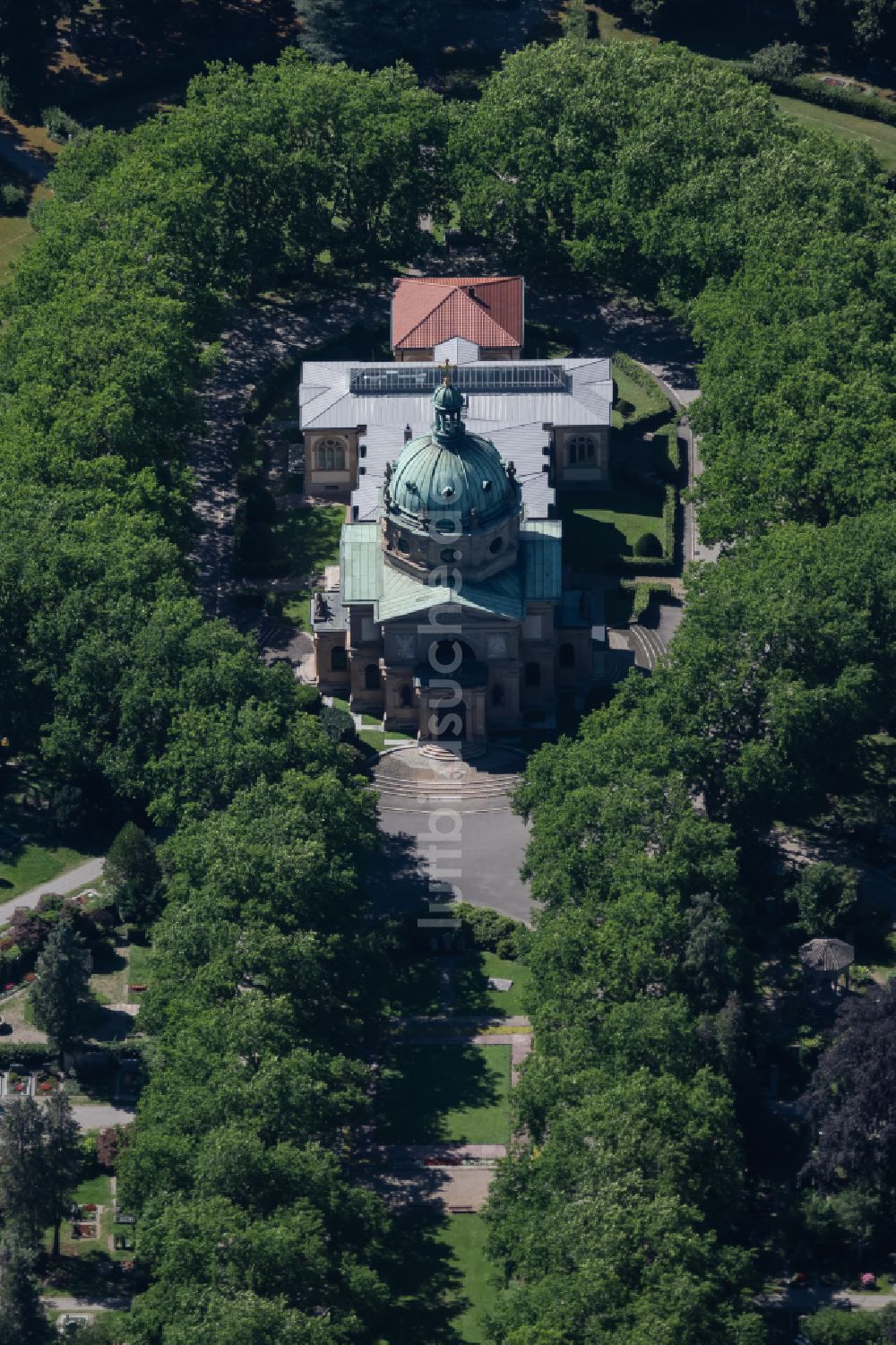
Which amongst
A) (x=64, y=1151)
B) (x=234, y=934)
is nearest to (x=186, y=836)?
(x=234, y=934)

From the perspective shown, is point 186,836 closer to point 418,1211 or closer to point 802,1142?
point 418,1211

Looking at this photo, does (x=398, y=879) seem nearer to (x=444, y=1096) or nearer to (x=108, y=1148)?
(x=444, y=1096)

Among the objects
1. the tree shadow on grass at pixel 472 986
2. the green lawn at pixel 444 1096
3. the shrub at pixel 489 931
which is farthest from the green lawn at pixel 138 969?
the shrub at pixel 489 931

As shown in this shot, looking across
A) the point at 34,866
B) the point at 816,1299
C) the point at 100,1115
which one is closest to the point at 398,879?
the point at 34,866

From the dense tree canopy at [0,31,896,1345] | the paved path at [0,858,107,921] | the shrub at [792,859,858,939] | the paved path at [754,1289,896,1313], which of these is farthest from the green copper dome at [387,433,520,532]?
the paved path at [754,1289,896,1313]

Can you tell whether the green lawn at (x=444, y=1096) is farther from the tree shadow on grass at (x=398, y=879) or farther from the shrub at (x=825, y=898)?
the shrub at (x=825, y=898)

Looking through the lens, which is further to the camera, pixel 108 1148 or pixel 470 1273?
pixel 108 1148

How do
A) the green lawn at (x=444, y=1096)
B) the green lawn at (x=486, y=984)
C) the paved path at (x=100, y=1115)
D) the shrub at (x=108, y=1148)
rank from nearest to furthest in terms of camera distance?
the shrub at (x=108, y=1148) → the green lawn at (x=444, y=1096) → the paved path at (x=100, y=1115) → the green lawn at (x=486, y=984)
